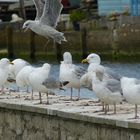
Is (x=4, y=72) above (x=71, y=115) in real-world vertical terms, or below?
above

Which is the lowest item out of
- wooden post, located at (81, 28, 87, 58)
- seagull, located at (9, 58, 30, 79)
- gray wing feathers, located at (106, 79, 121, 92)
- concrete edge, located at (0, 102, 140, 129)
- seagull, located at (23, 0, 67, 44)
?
wooden post, located at (81, 28, 87, 58)

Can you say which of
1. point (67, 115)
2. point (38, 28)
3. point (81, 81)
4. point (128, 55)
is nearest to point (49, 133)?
point (67, 115)

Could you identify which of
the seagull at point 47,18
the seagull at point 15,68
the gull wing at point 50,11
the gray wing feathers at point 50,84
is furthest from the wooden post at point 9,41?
the gray wing feathers at point 50,84

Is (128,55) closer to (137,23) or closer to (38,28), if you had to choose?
(137,23)

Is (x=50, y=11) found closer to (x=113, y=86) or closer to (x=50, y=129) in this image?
(x=50, y=129)

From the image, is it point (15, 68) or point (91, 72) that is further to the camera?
point (15, 68)

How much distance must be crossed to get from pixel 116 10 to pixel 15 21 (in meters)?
5.16

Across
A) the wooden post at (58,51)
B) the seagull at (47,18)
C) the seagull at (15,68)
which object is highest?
the seagull at (47,18)

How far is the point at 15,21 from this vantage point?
39281 mm

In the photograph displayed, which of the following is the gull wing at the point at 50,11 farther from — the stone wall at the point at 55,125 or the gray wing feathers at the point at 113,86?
the gray wing feathers at the point at 113,86

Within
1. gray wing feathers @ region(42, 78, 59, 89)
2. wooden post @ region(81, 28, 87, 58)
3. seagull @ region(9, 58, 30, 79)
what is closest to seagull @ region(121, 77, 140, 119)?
gray wing feathers @ region(42, 78, 59, 89)

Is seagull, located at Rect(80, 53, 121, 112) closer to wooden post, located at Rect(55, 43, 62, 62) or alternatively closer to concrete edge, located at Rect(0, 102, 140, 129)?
concrete edge, located at Rect(0, 102, 140, 129)

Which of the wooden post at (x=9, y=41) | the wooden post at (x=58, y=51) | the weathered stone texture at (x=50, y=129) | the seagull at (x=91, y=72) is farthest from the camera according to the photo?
the wooden post at (x=9, y=41)

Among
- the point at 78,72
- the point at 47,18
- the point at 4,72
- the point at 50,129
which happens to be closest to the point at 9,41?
the point at 47,18
